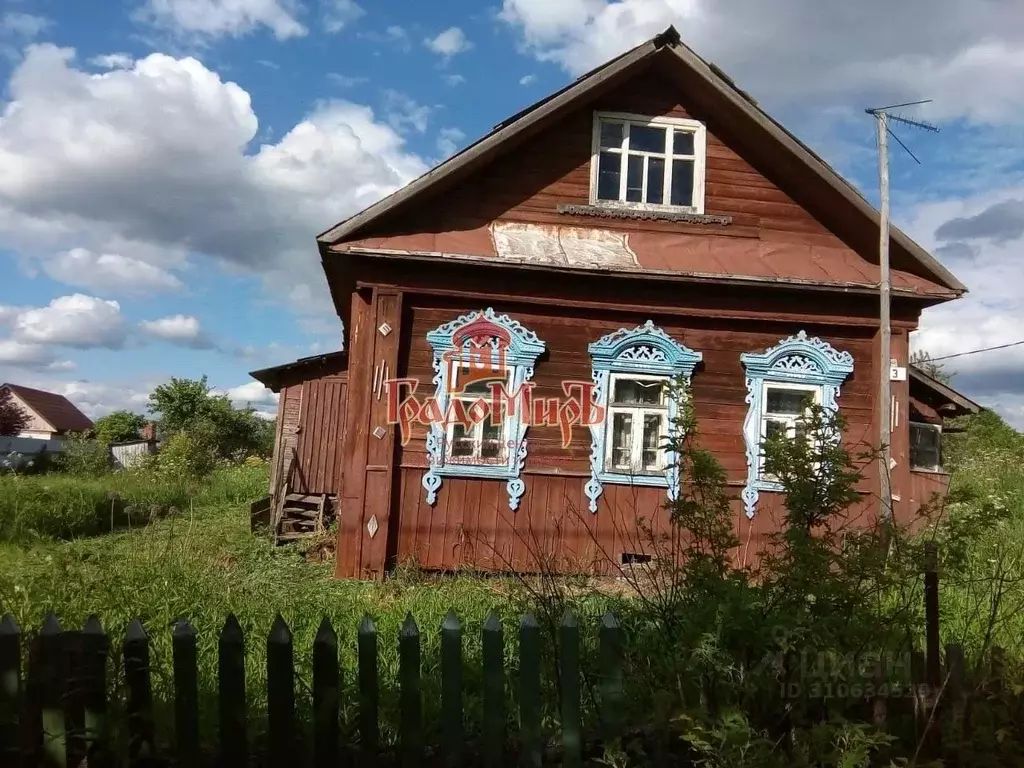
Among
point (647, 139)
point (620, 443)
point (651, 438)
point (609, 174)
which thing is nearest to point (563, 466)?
point (620, 443)

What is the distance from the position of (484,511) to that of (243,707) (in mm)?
5208

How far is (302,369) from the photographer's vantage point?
Answer: 12625 mm

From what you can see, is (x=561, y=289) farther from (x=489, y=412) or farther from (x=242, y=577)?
(x=242, y=577)

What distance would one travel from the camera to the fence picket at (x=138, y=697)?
8.49 feet

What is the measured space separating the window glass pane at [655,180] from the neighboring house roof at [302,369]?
6.16 meters

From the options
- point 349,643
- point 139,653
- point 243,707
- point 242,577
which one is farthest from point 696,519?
point 242,577

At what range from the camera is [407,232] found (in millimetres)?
7938

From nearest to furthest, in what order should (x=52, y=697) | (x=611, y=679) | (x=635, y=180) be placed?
(x=52, y=697), (x=611, y=679), (x=635, y=180)

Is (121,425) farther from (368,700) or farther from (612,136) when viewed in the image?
(368,700)

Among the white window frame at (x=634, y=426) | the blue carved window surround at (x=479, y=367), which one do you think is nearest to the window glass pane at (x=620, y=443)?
the white window frame at (x=634, y=426)

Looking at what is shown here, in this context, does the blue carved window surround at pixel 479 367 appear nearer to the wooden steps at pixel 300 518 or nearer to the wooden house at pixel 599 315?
the wooden house at pixel 599 315

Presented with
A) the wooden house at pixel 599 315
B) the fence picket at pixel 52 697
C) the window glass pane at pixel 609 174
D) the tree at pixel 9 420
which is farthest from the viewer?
the tree at pixel 9 420

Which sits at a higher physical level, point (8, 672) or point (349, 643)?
point (8, 672)

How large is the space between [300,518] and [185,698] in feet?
23.7
